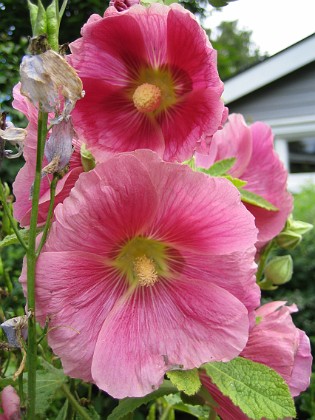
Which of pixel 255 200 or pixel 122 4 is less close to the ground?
pixel 122 4

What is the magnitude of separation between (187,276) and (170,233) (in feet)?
0.15

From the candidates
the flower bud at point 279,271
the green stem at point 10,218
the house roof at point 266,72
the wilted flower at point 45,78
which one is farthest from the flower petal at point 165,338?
the house roof at point 266,72

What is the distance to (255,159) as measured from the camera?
0.76 meters

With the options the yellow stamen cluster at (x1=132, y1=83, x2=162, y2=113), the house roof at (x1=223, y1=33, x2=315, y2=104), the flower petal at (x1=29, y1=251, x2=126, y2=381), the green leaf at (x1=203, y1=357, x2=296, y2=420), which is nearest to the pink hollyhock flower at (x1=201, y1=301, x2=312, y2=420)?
the green leaf at (x1=203, y1=357, x2=296, y2=420)

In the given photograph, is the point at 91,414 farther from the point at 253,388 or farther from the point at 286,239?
the point at 286,239

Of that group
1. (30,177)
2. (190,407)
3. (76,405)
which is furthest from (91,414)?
(30,177)

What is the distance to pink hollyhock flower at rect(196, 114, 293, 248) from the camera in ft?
2.41

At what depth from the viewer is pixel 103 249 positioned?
1.72 ft

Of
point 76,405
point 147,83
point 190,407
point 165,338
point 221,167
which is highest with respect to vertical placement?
point 147,83

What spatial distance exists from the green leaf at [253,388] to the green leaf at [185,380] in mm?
32

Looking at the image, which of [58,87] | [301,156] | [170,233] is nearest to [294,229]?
[170,233]

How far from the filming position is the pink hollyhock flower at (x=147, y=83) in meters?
0.51

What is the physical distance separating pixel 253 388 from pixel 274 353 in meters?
0.08

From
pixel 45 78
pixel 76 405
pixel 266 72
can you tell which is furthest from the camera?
pixel 266 72
